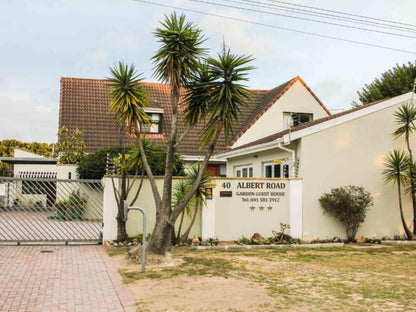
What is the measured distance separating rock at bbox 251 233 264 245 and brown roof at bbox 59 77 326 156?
1035cm

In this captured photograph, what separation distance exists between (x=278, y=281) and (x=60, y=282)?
3944 millimetres

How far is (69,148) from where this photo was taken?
23.0 meters

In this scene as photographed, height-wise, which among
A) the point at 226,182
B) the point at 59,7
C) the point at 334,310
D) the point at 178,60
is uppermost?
the point at 59,7

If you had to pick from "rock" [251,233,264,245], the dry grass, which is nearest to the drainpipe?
"rock" [251,233,264,245]

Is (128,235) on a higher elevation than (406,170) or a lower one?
lower

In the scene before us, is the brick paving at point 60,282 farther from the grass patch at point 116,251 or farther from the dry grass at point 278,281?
the dry grass at point 278,281

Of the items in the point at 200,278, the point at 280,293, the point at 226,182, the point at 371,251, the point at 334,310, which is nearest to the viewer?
the point at 334,310

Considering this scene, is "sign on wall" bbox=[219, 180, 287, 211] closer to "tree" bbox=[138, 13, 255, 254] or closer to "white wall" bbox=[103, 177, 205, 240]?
"white wall" bbox=[103, 177, 205, 240]

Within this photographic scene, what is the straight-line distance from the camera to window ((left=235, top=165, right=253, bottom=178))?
19883 mm

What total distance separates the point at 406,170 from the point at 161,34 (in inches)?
359

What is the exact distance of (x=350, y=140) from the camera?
14969 mm

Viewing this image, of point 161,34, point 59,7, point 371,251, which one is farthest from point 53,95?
point 371,251

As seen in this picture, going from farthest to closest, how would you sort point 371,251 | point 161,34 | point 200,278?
point 371,251 → point 161,34 → point 200,278

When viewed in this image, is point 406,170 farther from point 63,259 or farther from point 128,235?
point 63,259
